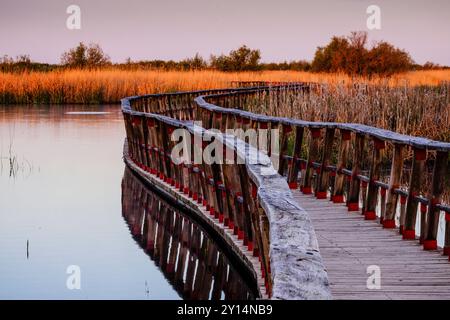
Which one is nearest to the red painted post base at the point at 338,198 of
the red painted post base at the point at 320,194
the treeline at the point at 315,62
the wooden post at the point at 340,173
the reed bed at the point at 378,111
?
the wooden post at the point at 340,173

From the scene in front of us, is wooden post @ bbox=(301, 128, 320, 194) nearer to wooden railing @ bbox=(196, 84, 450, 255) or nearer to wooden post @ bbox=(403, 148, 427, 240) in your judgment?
wooden railing @ bbox=(196, 84, 450, 255)

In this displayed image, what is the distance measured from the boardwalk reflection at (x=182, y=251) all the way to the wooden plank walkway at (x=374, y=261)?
1.08 metres

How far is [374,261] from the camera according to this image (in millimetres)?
7969

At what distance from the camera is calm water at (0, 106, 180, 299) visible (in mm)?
10664

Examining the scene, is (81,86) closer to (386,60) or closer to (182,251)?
(386,60)

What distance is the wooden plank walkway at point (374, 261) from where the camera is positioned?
6.99 meters

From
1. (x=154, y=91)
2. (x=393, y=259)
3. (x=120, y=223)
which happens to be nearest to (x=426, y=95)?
(x=120, y=223)

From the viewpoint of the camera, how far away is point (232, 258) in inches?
408

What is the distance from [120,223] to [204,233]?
2968 millimetres

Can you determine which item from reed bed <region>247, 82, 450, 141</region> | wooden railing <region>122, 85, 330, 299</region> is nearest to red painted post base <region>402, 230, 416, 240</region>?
wooden railing <region>122, 85, 330, 299</region>

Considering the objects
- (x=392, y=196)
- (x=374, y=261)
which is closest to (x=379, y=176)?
(x=392, y=196)

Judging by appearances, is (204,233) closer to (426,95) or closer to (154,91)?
(426,95)

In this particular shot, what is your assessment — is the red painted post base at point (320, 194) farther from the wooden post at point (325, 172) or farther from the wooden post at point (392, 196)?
the wooden post at point (392, 196)
